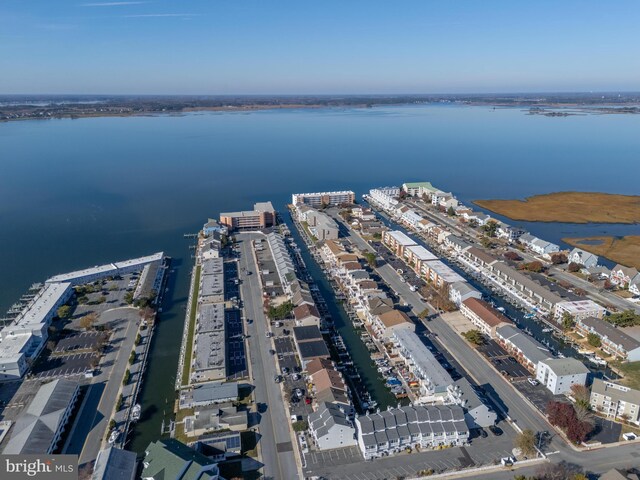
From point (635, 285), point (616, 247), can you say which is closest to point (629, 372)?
point (635, 285)

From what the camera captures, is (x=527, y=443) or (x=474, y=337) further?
(x=474, y=337)

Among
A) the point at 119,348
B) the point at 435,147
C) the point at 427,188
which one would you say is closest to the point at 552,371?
the point at 119,348

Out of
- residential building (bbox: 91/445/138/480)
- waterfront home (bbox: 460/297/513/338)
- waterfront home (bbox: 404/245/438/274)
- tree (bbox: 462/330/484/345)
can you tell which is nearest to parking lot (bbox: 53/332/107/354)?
residential building (bbox: 91/445/138/480)

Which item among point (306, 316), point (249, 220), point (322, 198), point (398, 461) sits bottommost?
point (398, 461)

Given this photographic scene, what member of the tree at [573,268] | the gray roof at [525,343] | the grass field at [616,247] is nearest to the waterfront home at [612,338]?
the gray roof at [525,343]

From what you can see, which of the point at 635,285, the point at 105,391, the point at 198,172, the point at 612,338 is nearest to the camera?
the point at 105,391

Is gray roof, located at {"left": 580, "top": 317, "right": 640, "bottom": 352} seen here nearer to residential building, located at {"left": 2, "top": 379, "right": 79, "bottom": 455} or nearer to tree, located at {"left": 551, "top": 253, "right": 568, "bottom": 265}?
tree, located at {"left": 551, "top": 253, "right": 568, "bottom": 265}

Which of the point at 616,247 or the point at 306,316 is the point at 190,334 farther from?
the point at 616,247

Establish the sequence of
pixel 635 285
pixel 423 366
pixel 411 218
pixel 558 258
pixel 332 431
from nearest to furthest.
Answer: pixel 332 431
pixel 423 366
pixel 635 285
pixel 558 258
pixel 411 218
